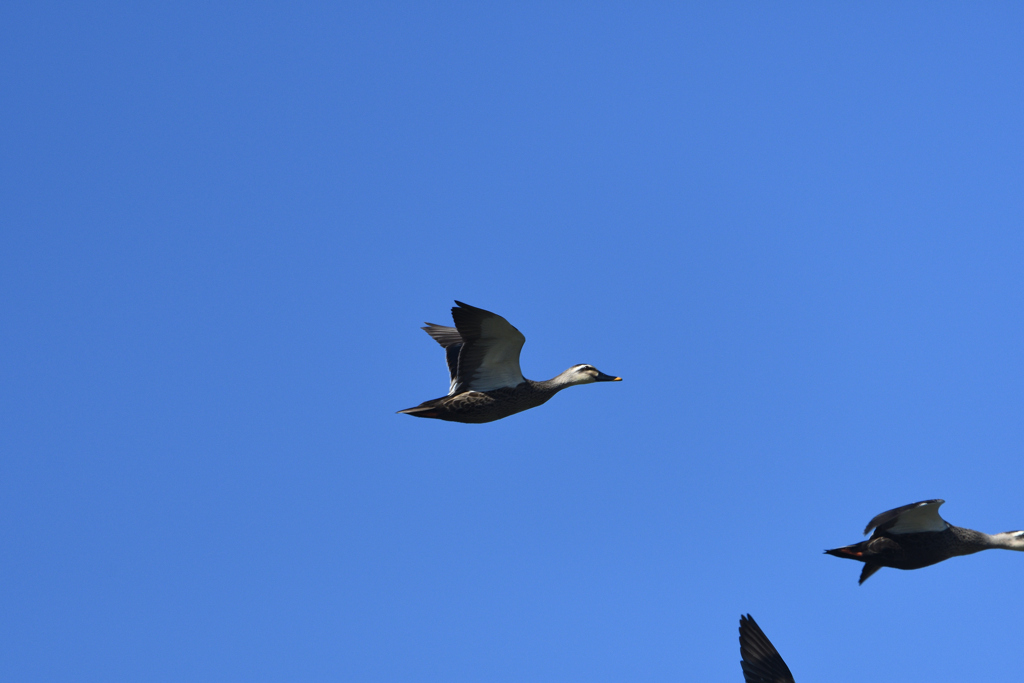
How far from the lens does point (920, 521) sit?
19375 millimetres

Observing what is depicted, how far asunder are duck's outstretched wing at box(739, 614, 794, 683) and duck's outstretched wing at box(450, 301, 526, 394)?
22.2 feet

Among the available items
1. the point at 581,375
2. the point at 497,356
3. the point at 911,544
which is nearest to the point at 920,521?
the point at 911,544

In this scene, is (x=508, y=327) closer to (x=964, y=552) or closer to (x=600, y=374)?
(x=600, y=374)

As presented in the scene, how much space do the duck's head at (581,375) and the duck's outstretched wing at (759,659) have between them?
5819mm

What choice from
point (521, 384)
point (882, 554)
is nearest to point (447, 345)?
point (521, 384)

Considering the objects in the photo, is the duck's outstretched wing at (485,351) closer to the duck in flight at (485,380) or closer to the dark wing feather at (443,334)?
the duck in flight at (485,380)

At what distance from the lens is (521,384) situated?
20.4 metres

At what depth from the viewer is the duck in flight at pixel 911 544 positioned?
19.3 metres

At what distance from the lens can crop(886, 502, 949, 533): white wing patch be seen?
62.3 ft

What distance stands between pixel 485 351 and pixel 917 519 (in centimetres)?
895

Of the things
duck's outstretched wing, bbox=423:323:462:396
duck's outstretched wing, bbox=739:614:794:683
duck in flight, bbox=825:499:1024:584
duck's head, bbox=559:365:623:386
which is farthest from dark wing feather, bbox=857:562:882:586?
duck's outstretched wing, bbox=423:323:462:396

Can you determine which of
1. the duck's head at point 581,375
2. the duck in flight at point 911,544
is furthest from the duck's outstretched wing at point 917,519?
the duck's head at point 581,375

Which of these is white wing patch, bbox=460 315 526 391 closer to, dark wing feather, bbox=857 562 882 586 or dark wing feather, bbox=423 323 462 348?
dark wing feather, bbox=423 323 462 348

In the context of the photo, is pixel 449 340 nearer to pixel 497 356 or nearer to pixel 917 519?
pixel 497 356
